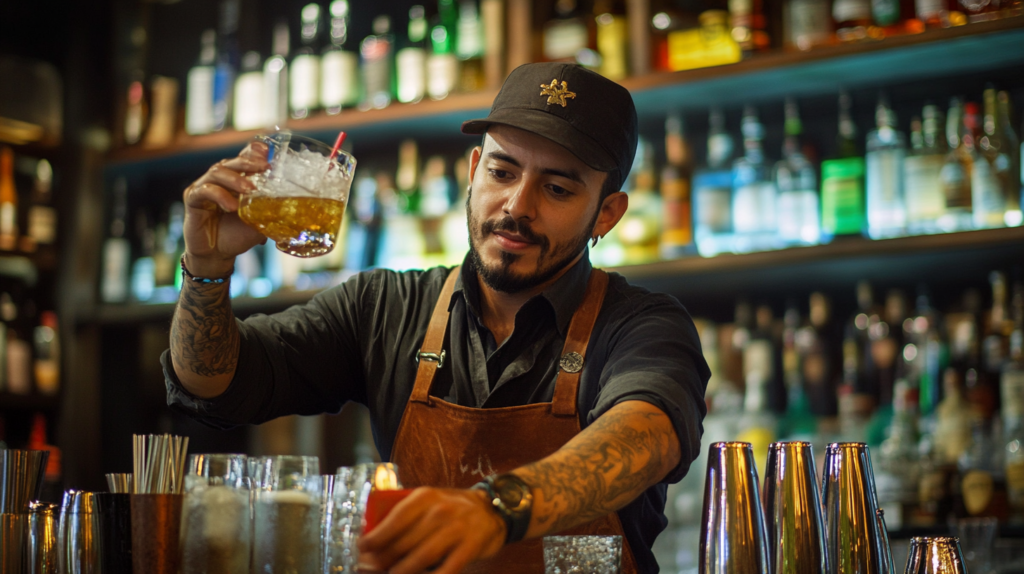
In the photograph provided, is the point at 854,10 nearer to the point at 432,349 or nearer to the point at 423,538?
the point at 432,349

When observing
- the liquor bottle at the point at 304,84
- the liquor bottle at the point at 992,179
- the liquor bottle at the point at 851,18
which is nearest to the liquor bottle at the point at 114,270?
the liquor bottle at the point at 304,84

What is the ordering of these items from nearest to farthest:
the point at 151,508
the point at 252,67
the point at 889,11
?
1. the point at 151,508
2. the point at 889,11
3. the point at 252,67

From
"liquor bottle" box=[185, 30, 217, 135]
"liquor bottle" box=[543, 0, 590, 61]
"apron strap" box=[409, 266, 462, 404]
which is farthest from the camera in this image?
"liquor bottle" box=[185, 30, 217, 135]

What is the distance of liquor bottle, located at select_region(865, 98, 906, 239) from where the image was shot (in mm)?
2314

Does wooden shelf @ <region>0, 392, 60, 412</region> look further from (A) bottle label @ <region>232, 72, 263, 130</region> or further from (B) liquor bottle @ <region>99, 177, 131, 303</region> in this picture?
(A) bottle label @ <region>232, 72, 263, 130</region>

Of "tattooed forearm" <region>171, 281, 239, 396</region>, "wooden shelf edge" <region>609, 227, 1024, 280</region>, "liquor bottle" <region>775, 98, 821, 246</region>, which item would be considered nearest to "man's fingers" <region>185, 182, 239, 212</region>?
"tattooed forearm" <region>171, 281, 239, 396</region>

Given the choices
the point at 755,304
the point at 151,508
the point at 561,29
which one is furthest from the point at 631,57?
the point at 151,508

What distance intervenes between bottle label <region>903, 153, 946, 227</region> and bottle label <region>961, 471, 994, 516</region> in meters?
0.59

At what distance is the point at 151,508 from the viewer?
3.11 feet

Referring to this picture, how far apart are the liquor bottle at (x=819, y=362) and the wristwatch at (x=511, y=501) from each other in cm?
175

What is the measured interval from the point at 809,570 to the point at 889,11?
67.0 inches

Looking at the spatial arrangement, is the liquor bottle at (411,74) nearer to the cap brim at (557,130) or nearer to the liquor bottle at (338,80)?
the liquor bottle at (338,80)

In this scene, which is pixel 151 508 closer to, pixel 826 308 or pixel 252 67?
pixel 826 308

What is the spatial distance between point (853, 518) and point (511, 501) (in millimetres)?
443
